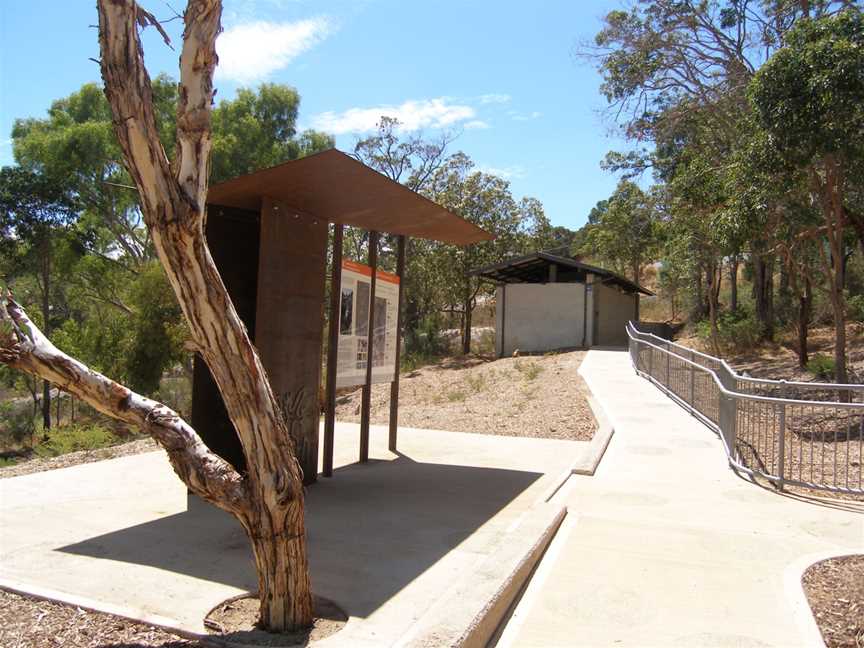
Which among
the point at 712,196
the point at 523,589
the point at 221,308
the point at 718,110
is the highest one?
the point at 718,110

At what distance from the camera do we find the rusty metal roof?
241 inches

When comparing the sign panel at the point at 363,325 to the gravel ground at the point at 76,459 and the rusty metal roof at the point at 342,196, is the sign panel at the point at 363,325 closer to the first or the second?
the rusty metal roof at the point at 342,196

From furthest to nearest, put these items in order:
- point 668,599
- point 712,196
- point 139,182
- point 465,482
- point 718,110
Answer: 1. point 718,110
2. point 712,196
3. point 465,482
4. point 668,599
5. point 139,182

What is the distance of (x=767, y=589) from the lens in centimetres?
494

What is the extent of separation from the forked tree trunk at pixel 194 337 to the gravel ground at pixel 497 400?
330 inches

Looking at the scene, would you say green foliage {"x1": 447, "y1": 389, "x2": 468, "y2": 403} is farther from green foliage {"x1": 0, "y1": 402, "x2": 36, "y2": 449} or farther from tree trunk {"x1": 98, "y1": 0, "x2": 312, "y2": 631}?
green foliage {"x1": 0, "y1": 402, "x2": 36, "y2": 449}

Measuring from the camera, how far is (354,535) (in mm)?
5906

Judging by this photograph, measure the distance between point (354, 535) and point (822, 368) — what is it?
55.5ft

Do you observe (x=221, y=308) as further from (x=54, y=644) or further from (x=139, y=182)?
(x=54, y=644)

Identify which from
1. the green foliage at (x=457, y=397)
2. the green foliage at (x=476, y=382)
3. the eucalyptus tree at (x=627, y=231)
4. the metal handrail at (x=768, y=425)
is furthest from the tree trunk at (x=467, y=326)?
the metal handrail at (x=768, y=425)

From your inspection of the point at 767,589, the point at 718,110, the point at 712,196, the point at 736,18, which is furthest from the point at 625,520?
the point at 736,18

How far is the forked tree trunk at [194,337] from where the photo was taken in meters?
3.16

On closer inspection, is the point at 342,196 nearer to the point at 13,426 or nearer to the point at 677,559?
the point at 677,559

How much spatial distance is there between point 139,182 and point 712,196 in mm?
16515
